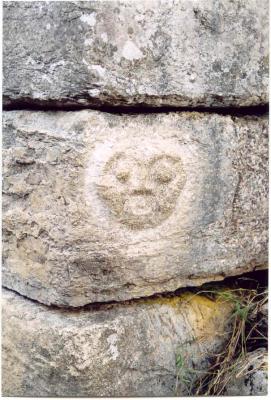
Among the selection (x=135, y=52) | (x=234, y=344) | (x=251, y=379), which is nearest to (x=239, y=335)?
(x=234, y=344)

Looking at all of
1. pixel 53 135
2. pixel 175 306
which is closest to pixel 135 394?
pixel 175 306

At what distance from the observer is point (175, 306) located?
6.16 feet

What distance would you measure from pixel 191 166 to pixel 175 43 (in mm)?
332

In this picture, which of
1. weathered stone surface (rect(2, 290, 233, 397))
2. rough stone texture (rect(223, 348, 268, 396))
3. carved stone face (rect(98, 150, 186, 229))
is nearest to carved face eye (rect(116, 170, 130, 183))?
carved stone face (rect(98, 150, 186, 229))

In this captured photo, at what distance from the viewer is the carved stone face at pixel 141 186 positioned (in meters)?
1.60

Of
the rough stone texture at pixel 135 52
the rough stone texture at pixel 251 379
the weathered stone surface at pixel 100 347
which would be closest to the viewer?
the rough stone texture at pixel 135 52

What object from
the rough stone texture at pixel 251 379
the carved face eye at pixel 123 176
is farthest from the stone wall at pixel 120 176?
the rough stone texture at pixel 251 379

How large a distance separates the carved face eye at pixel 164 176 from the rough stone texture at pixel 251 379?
607 mm

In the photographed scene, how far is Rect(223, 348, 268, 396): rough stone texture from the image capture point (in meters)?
1.79

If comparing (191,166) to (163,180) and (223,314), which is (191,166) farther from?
(223,314)

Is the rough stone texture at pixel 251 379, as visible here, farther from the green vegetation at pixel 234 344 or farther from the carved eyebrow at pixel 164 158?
the carved eyebrow at pixel 164 158

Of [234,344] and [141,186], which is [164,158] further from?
[234,344]

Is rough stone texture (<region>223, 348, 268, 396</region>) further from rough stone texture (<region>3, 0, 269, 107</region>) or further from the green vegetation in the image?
rough stone texture (<region>3, 0, 269, 107</region>)

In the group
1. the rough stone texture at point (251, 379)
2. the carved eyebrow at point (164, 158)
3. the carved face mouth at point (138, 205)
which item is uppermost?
the carved eyebrow at point (164, 158)
